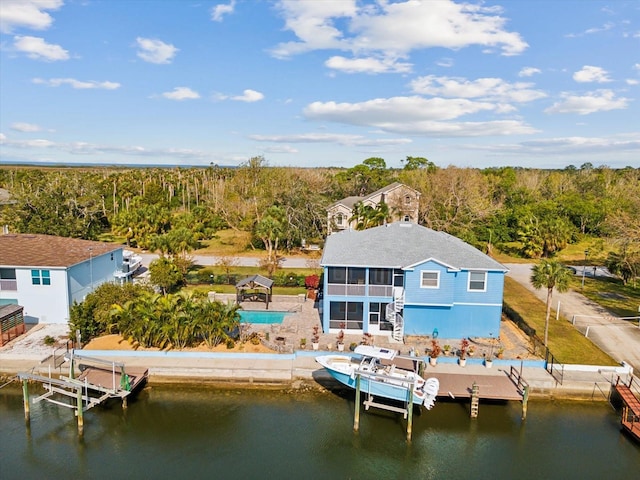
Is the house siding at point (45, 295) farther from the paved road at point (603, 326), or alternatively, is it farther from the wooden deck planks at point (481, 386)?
the paved road at point (603, 326)

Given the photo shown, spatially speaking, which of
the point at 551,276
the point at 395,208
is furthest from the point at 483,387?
the point at 395,208

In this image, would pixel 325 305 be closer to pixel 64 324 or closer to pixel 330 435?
pixel 330 435

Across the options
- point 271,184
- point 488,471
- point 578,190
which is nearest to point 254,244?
point 271,184

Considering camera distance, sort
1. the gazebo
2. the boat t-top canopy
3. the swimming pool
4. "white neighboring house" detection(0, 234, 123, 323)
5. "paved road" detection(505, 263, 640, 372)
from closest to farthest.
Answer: the boat t-top canopy, "paved road" detection(505, 263, 640, 372), "white neighboring house" detection(0, 234, 123, 323), the swimming pool, the gazebo

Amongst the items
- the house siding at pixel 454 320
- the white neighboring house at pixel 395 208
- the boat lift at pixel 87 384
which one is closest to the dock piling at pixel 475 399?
the house siding at pixel 454 320

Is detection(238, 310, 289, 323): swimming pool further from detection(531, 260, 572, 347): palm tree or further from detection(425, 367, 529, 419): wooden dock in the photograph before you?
detection(531, 260, 572, 347): palm tree

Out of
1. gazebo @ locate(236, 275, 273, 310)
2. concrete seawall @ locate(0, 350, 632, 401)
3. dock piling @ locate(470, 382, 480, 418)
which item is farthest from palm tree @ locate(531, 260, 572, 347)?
gazebo @ locate(236, 275, 273, 310)
